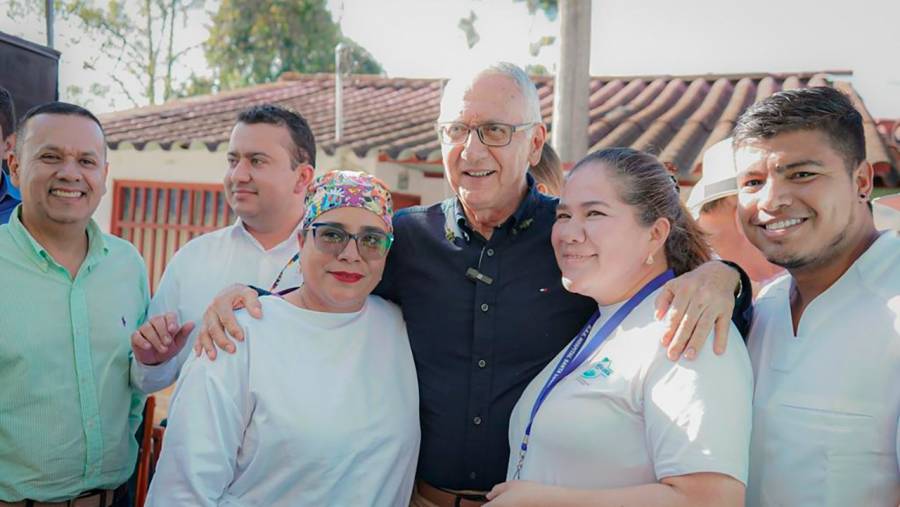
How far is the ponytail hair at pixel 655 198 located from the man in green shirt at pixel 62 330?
202 cm

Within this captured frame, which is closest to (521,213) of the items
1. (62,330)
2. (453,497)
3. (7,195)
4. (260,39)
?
(453,497)

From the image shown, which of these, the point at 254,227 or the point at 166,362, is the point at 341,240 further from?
the point at 254,227

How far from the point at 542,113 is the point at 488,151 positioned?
27.4 ft

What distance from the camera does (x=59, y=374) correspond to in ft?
10.1

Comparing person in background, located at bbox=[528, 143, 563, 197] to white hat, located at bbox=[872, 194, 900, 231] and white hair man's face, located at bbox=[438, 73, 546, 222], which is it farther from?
white hat, located at bbox=[872, 194, 900, 231]

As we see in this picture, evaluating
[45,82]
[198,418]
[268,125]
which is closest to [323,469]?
[198,418]

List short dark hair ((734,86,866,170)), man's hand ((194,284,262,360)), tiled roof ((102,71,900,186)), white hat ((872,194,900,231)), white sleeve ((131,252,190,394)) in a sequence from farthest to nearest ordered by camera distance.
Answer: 1. tiled roof ((102,71,900,186))
2. white hat ((872,194,900,231))
3. white sleeve ((131,252,190,394))
4. man's hand ((194,284,262,360))
5. short dark hair ((734,86,866,170))

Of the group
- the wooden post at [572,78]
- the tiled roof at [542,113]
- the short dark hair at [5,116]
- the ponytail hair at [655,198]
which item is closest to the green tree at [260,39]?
the tiled roof at [542,113]

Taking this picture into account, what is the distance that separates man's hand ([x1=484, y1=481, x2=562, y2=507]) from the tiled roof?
579 centimetres

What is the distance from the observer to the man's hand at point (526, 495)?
226 cm

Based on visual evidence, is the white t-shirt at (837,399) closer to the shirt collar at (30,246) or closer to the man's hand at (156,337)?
the man's hand at (156,337)

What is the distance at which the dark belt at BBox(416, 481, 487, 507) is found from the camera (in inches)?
114

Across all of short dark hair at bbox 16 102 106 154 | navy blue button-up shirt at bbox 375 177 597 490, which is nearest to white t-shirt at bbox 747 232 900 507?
navy blue button-up shirt at bbox 375 177 597 490

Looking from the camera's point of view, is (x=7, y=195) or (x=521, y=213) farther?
(x=7, y=195)
